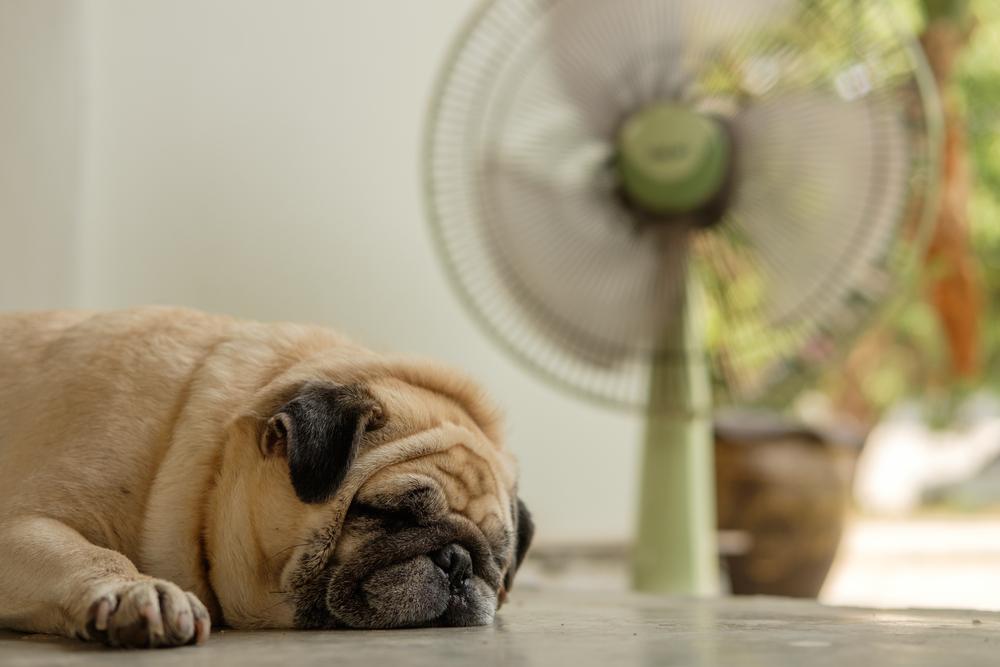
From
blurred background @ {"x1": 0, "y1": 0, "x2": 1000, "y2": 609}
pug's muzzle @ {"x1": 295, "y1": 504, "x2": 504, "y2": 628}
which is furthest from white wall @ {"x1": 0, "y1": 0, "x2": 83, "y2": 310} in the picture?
pug's muzzle @ {"x1": 295, "y1": 504, "x2": 504, "y2": 628}

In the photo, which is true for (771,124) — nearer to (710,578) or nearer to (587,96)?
(587,96)

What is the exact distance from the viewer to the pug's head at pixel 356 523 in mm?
1473

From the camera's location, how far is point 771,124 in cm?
258

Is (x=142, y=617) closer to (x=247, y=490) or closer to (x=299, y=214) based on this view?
(x=247, y=490)

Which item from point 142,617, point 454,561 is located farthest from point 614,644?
point 142,617

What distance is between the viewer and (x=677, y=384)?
2.73 m

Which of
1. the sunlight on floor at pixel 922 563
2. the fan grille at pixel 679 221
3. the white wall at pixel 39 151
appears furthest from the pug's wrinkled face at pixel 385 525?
the sunlight on floor at pixel 922 563

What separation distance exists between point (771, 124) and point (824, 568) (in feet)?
5.57

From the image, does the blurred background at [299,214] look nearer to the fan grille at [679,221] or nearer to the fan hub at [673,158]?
the fan grille at [679,221]

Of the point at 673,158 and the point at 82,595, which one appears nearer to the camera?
the point at 82,595

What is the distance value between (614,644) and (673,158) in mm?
1424

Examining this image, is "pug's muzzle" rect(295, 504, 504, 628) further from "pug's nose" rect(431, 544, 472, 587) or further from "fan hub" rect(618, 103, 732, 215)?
"fan hub" rect(618, 103, 732, 215)

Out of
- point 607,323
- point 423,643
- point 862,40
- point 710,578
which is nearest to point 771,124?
point 862,40

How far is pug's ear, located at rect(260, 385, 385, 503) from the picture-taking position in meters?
1.44
